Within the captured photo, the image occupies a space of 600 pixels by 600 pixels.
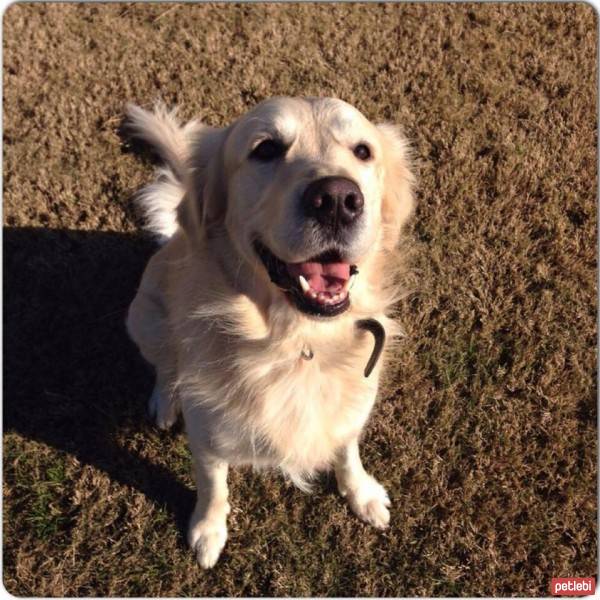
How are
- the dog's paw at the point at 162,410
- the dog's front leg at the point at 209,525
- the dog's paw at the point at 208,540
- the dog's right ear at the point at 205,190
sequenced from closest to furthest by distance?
1. the dog's right ear at the point at 205,190
2. the dog's front leg at the point at 209,525
3. the dog's paw at the point at 208,540
4. the dog's paw at the point at 162,410

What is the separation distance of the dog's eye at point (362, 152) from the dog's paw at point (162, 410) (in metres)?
1.83

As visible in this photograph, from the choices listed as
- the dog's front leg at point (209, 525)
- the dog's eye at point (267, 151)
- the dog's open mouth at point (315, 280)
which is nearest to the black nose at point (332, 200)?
the dog's open mouth at point (315, 280)

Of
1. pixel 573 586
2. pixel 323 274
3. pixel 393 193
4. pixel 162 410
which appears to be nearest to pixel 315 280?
pixel 323 274

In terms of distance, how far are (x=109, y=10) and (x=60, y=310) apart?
2944mm

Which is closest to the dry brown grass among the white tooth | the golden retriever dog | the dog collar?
the golden retriever dog

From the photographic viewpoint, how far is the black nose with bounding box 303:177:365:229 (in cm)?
201

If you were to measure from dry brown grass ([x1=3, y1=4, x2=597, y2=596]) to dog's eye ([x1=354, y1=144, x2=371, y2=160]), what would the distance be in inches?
63.7

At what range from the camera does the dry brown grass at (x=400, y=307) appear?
3.25 m

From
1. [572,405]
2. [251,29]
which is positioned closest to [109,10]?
[251,29]

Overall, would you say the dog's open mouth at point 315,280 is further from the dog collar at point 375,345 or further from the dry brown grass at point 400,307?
the dry brown grass at point 400,307

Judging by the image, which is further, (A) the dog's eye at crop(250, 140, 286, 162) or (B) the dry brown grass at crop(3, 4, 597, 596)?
(B) the dry brown grass at crop(3, 4, 597, 596)

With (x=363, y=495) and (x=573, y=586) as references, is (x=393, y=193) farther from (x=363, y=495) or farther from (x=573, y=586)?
(x=573, y=586)

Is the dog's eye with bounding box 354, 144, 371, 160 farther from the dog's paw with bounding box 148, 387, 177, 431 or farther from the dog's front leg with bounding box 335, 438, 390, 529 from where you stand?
the dog's paw with bounding box 148, 387, 177, 431

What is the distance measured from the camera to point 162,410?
348cm
